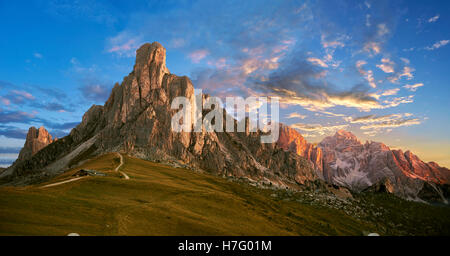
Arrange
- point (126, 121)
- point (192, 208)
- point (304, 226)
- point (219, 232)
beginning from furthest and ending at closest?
point (126, 121) → point (304, 226) → point (192, 208) → point (219, 232)

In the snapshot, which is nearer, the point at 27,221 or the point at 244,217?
the point at 27,221

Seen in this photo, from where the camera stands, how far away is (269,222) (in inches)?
1598

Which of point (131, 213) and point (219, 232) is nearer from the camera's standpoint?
point (219, 232)

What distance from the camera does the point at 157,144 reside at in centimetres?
17650

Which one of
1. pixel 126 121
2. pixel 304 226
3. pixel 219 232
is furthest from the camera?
pixel 126 121

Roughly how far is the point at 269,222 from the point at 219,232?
14.4m

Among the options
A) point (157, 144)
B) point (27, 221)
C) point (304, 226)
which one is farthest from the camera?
point (157, 144)

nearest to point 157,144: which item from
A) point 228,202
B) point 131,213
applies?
point 228,202
